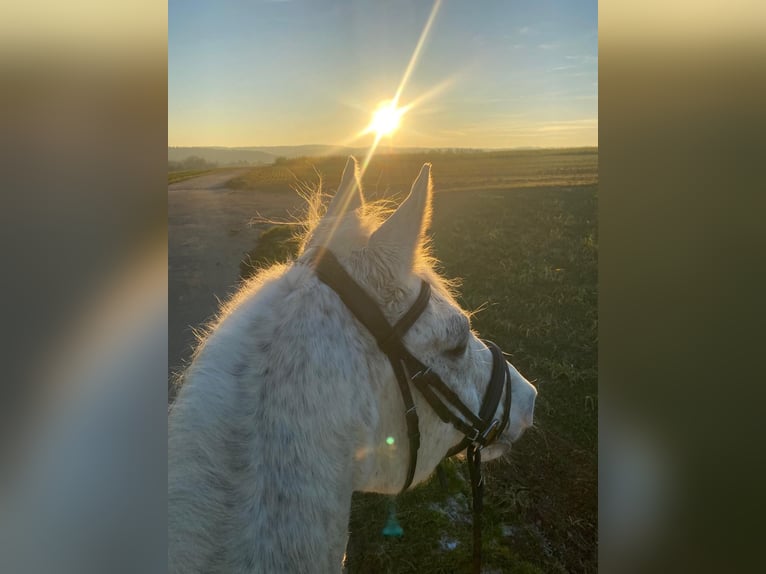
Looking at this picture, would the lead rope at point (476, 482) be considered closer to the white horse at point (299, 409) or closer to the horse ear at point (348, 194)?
the white horse at point (299, 409)

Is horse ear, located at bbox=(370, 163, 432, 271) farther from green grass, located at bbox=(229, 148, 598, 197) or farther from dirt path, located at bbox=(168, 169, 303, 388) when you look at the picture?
dirt path, located at bbox=(168, 169, 303, 388)

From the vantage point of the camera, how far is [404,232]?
1025 millimetres

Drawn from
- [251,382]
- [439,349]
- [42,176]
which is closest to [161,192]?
[42,176]

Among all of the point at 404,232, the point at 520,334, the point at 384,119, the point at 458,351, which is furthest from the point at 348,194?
the point at 520,334

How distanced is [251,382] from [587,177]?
1.88 m

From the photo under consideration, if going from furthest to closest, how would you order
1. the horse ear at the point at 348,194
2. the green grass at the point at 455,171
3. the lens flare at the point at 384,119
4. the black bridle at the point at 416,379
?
1. the green grass at the point at 455,171
2. the lens flare at the point at 384,119
3. the horse ear at the point at 348,194
4. the black bridle at the point at 416,379

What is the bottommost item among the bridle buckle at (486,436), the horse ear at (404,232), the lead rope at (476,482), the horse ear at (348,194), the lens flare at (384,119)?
the lead rope at (476,482)

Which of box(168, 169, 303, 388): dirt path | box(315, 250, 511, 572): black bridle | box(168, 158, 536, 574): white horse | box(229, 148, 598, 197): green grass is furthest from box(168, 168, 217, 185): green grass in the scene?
box(315, 250, 511, 572): black bridle

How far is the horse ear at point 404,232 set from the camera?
101 centimetres

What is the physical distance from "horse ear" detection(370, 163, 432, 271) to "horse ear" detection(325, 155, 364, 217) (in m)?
0.14

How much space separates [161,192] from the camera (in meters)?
0.88

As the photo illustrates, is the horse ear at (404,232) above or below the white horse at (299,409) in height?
above

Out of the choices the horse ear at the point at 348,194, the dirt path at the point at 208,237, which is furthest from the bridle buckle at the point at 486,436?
the dirt path at the point at 208,237

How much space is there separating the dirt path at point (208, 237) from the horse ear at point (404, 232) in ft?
3.64
